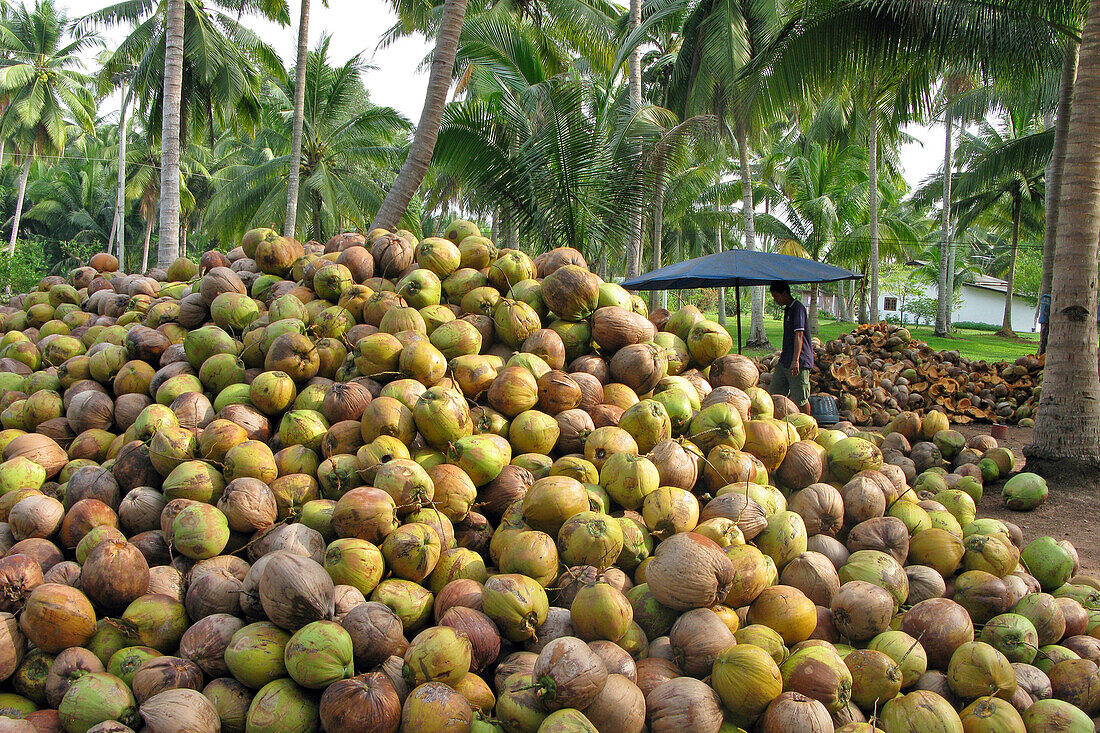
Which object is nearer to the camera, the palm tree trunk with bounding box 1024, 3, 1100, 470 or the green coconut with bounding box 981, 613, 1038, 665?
the green coconut with bounding box 981, 613, 1038, 665

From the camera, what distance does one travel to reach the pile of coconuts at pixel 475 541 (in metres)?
2.22

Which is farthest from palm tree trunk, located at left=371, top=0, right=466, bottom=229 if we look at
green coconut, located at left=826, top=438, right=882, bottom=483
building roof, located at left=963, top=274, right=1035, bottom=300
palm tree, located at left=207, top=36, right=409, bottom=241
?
building roof, located at left=963, top=274, right=1035, bottom=300

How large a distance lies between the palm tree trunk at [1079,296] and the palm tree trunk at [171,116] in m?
11.1

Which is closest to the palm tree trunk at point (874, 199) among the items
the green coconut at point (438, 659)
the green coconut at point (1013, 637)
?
the green coconut at point (1013, 637)

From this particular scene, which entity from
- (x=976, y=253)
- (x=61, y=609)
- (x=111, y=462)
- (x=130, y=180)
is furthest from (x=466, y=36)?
(x=976, y=253)

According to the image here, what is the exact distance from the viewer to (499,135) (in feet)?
38.5

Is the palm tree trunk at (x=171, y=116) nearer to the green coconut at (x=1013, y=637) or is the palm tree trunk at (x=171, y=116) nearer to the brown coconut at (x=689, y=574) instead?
the brown coconut at (x=689, y=574)

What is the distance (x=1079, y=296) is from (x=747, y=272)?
3102 millimetres

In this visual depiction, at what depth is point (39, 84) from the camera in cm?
2805

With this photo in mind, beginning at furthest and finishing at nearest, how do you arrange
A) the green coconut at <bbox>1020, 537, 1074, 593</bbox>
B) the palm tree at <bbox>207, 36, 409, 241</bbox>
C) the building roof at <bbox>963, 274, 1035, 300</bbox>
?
the building roof at <bbox>963, 274, 1035, 300</bbox> → the palm tree at <bbox>207, 36, 409, 241</bbox> → the green coconut at <bbox>1020, 537, 1074, 593</bbox>

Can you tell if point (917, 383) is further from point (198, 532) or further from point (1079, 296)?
point (198, 532)

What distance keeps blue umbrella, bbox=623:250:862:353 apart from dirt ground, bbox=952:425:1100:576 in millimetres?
3029

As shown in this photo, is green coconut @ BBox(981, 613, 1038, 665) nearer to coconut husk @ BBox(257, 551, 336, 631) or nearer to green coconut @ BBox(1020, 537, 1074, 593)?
green coconut @ BBox(1020, 537, 1074, 593)

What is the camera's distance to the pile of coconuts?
7.30ft
